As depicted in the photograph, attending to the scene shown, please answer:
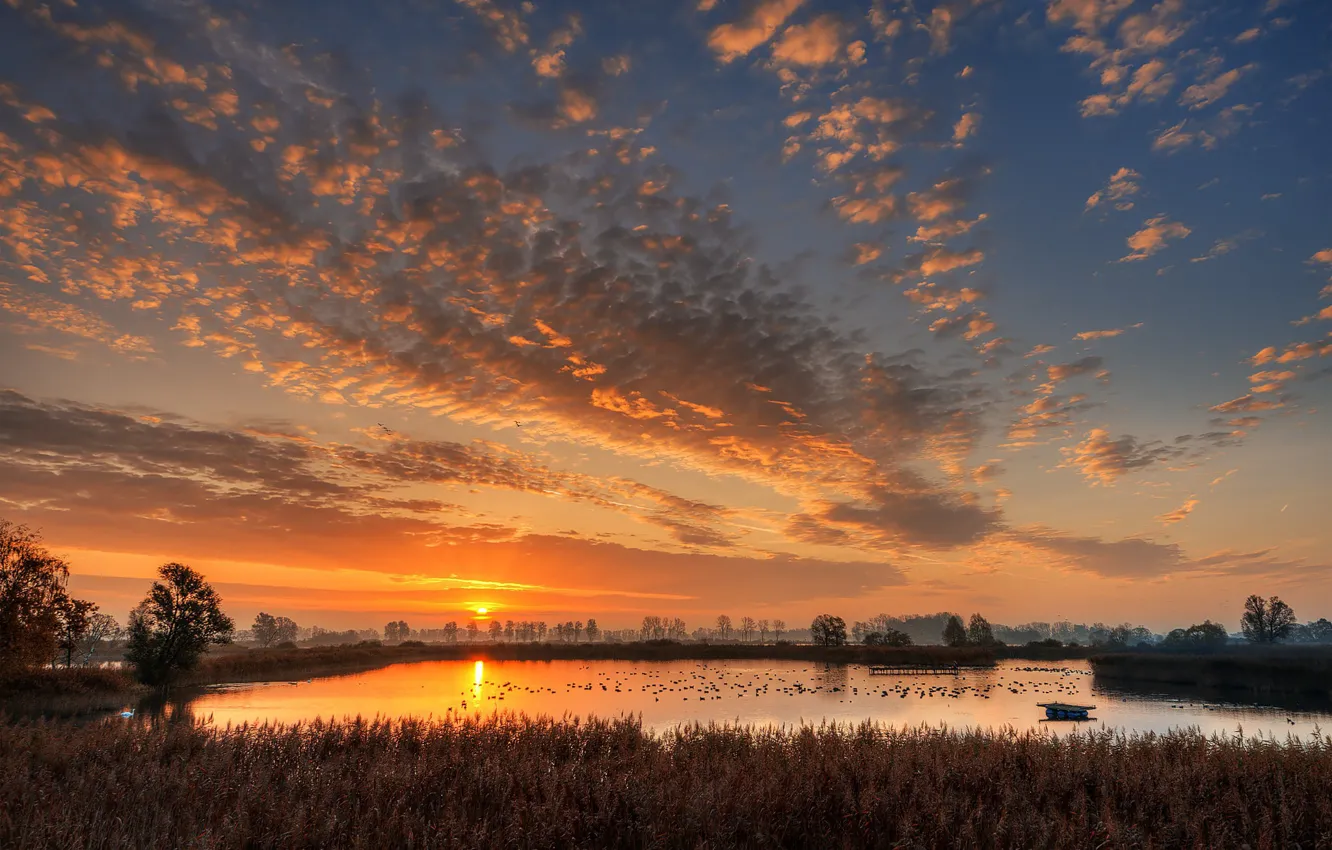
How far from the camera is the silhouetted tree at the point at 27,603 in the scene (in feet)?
125

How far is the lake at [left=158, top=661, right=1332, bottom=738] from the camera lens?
36.0 m

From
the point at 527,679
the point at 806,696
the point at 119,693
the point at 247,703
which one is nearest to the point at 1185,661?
the point at 806,696

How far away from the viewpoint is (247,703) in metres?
43.2

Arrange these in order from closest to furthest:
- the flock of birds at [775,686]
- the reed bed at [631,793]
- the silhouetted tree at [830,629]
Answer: the reed bed at [631,793] < the flock of birds at [775,686] < the silhouetted tree at [830,629]

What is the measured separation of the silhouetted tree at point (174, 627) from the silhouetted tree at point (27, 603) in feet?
39.7

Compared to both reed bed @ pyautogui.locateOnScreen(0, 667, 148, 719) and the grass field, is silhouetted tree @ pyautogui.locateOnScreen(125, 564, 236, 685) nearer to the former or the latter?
reed bed @ pyautogui.locateOnScreen(0, 667, 148, 719)

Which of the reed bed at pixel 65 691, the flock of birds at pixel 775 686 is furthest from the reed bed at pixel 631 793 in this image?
the flock of birds at pixel 775 686

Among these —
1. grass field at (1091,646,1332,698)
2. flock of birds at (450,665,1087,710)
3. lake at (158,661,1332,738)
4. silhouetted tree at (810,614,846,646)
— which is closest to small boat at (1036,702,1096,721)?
lake at (158,661,1332,738)

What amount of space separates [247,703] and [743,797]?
45.5 m

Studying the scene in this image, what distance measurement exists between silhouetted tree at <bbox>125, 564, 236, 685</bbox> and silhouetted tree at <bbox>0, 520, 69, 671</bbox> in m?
12.1

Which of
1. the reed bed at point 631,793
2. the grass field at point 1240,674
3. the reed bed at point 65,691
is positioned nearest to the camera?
the reed bed at point 631,793

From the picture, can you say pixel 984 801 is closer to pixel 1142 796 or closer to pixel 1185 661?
pixel 1142 796

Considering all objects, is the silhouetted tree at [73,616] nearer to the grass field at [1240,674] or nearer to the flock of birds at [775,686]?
the flock of birds at [775,686]

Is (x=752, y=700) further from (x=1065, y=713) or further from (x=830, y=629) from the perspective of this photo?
(x=830, y=629)
